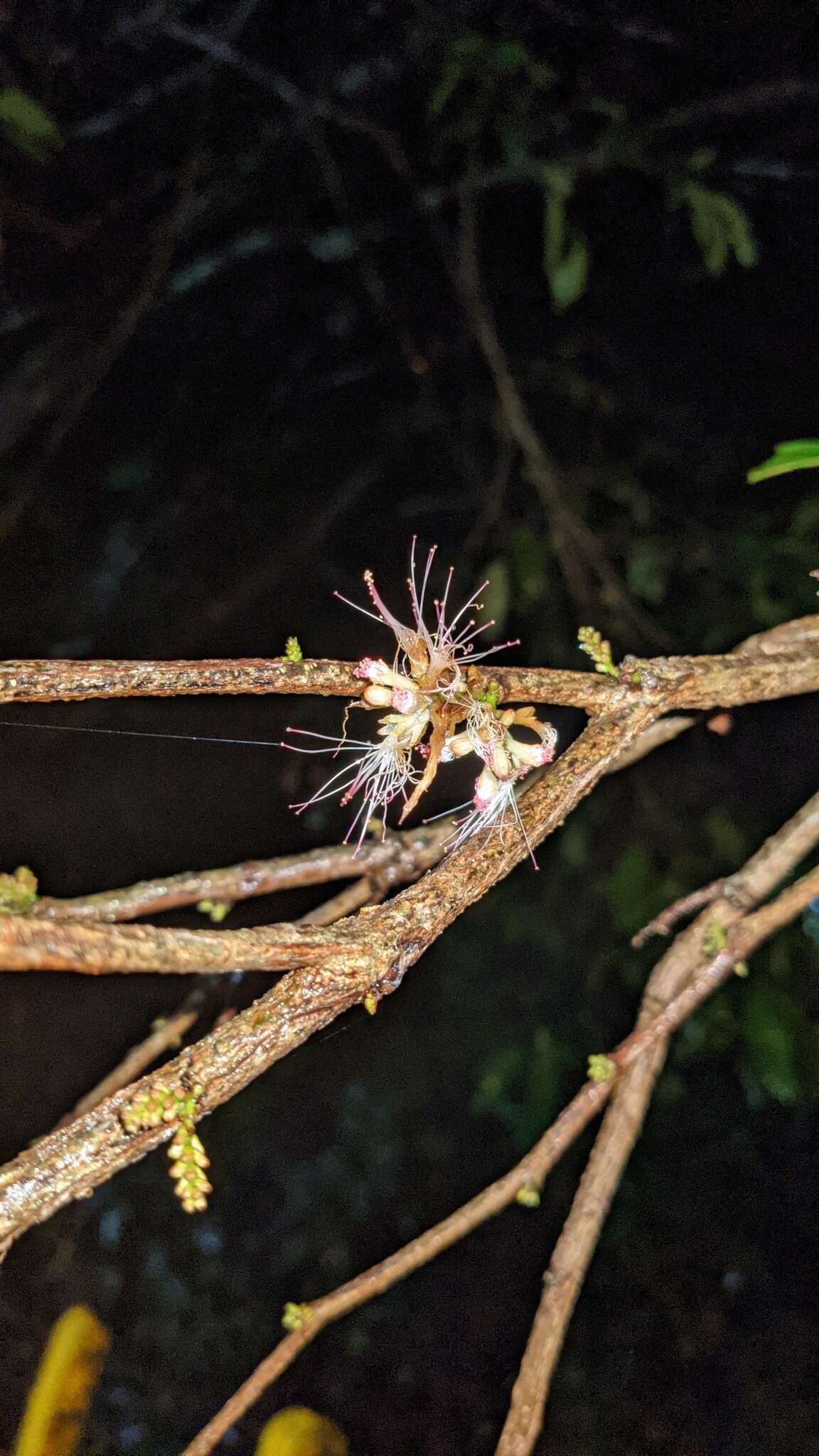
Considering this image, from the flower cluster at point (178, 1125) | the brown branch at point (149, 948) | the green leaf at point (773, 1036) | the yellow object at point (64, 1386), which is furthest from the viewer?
the green leaf at point (773, 1036)

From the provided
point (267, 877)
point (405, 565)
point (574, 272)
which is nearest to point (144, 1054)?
point (267, 877)

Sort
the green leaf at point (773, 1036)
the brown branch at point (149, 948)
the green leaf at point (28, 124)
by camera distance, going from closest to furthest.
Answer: the brown branch at point (149, 948)
the green leaf at point (773, 1036)
the green leaf at point (28, 124)

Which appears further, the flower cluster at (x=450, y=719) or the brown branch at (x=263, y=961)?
the flower cluster at (x=450, y=719)

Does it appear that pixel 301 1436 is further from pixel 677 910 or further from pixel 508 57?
pixel 508 57

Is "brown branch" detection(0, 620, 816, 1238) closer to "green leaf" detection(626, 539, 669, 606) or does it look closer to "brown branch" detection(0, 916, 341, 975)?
"brown branch" detection(0, 916, 341, 975)

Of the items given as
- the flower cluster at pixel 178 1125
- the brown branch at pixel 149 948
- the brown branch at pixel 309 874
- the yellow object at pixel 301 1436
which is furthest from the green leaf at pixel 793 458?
the yellow object at pixel 301 1436

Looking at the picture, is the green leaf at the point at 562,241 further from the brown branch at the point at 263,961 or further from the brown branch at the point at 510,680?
the brown branch at the point at 263,961
